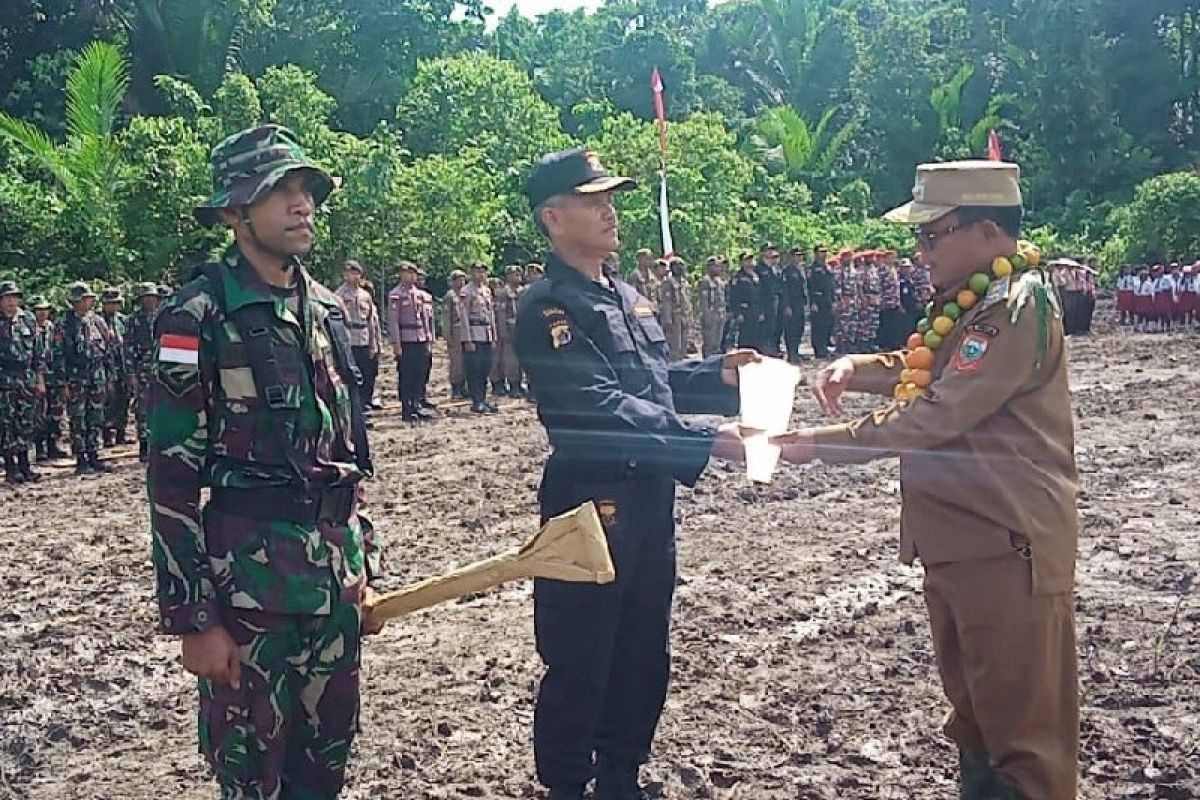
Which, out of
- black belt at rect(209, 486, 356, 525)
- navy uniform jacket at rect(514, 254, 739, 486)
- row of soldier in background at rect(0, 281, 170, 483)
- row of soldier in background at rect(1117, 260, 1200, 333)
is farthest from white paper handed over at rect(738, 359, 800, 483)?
row of soldier in background at rect(1117, 260, 1200, 333)

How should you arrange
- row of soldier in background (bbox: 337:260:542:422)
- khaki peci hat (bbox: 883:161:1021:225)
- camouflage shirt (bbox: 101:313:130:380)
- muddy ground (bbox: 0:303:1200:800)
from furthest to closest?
row of soldier in background (bbox: 337:260:542:422) → camouflage shirt (bbox: 101:313:130:380) → muddy ground (bbox: 0:303:1200:800) → khaki peci hat (bbox: 883:161:1021:225)

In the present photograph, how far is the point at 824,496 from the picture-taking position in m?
9.16

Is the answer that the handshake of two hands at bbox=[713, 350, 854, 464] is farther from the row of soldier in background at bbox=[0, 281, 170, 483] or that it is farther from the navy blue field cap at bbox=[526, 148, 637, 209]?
the row of soldier in background at bbox=[0, 281, 170, 483]

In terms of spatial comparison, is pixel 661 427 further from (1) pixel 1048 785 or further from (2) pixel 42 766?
(2) pixel 42 766

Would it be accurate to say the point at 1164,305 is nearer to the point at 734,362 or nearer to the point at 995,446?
the point at 734,362

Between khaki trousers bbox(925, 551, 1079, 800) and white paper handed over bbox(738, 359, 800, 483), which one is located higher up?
white paper handed over bbox(738, 359, 800, 483)

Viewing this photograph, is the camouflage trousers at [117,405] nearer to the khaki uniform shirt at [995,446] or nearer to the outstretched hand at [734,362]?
the outstretched hand at [734,362]

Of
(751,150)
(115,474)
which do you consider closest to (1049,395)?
(115,474)

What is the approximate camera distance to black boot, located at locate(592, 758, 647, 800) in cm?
398

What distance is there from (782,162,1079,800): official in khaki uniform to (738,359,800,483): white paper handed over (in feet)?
0.83

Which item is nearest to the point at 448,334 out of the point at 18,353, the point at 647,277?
the point at 647,277

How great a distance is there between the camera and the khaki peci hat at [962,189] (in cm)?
345

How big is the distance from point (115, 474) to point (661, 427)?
9.19 meters

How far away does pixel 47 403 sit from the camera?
1219 cm
